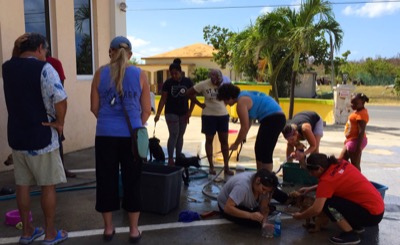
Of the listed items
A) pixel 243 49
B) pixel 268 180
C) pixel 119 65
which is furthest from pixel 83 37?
pixel 243 49

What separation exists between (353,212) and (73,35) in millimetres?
5790

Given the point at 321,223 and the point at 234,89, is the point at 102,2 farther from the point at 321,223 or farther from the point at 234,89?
the point at 321,223

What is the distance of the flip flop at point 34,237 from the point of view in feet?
10.9

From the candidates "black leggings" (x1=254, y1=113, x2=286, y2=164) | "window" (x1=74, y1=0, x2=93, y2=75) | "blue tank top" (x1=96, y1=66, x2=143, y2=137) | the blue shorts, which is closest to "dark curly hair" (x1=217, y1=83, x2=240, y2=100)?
"black leggings" (x1=254, y1=113, x2=286, y2=164)

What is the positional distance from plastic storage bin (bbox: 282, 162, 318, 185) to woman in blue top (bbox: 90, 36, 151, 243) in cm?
254

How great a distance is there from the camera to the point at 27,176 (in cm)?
320

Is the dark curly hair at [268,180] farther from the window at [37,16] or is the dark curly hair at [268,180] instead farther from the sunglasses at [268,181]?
the window at [37,16]

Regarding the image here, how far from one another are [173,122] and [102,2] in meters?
3.66

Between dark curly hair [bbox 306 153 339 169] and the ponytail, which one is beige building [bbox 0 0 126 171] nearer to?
the ponytail

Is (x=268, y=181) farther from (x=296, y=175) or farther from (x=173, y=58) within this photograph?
(x=173, y=58)

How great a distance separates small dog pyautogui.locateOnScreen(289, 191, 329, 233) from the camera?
370 cm

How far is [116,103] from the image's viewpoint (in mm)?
3172

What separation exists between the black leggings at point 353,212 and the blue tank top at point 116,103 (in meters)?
1.93

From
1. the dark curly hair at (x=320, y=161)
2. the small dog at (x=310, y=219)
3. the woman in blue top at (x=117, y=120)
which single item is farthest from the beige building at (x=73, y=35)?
the dark curly hair at (x=320, y=161)
